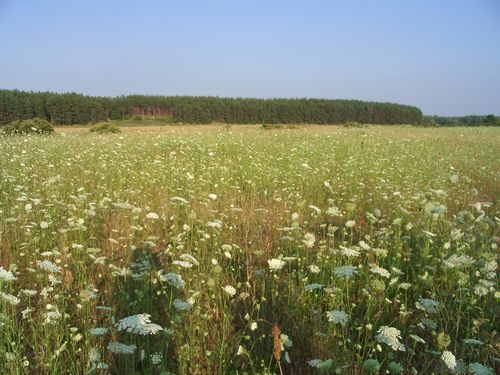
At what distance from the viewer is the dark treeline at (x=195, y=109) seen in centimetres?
4581

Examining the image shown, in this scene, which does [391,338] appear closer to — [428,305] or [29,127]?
[428,305]

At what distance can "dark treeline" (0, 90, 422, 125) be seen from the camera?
45812mm

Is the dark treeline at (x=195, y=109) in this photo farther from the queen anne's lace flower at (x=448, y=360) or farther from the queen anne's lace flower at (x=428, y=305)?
the queen anne's lace flower at (x=448, y=360)

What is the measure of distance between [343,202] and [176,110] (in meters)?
54.7

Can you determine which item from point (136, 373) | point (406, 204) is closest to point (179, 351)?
point (136, 373)

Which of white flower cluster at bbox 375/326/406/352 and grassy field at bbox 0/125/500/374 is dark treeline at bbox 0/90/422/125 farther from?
white flower cluster at bbox 375/326/406/352

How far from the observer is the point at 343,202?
543 cm

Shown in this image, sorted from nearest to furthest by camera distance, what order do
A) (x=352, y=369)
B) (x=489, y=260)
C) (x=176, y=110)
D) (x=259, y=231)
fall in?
(x=352, y=369)
(x=489, y=260)
(x=259, y=231)
(x=176, y=110)

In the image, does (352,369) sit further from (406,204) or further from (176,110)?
(176,110)

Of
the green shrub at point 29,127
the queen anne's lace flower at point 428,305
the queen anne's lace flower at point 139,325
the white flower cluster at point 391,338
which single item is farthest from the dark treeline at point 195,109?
the white flower cluster at point 391,338

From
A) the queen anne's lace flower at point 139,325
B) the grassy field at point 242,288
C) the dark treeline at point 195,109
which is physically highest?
the dark treeline at point 195,109

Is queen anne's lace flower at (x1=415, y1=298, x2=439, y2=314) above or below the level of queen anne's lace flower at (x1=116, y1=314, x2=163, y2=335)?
below

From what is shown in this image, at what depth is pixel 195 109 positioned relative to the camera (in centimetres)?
5716

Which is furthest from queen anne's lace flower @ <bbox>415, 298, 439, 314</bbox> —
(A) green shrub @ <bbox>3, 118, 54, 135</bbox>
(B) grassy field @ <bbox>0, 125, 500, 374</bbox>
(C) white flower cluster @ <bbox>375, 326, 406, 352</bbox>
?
(A) green shrub @ <bbox>3, 118, 54, 135</bbox>
